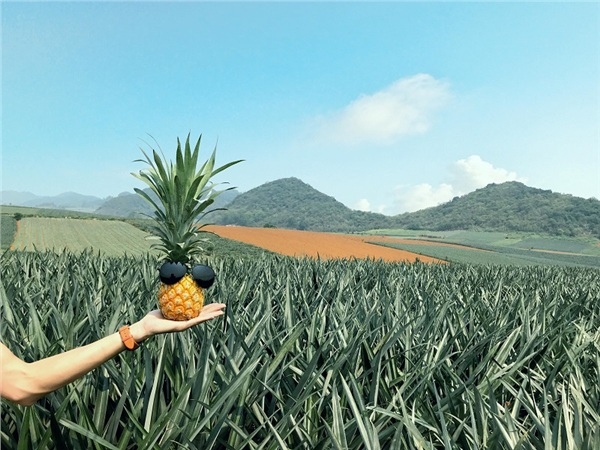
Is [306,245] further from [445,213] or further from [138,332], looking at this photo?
[445,213]

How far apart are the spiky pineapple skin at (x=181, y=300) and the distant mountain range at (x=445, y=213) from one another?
313ft

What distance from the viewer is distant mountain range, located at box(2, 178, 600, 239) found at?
10988 cm

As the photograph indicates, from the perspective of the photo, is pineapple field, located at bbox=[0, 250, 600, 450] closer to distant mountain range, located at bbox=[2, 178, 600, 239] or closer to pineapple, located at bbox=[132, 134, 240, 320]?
pineapple, located at bbox=[132, 134, 240, 320]

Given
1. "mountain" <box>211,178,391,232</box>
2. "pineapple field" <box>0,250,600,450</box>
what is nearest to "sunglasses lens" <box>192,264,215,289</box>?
"pineapple field" <box>0,250,600,450</box>

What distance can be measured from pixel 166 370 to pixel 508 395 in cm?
207

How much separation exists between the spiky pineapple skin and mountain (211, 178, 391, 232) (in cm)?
12596

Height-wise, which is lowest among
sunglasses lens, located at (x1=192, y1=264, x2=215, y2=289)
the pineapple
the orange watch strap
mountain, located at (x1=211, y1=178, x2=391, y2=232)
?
the orange watch strap

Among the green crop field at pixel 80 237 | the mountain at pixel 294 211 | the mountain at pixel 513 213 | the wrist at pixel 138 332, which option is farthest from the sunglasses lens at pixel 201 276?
the mountain at pixel 294 211

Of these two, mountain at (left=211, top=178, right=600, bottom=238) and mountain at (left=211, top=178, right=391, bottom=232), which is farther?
mountain at (left=211, top=178, right=391, bottom=232)

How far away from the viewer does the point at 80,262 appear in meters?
8.30

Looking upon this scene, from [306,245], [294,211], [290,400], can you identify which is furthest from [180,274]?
[294,211]

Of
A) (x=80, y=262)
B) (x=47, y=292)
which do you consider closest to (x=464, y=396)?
Answer: (x=47, y=292)

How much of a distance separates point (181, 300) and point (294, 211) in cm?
15551

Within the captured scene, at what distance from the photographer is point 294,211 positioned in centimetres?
15712
